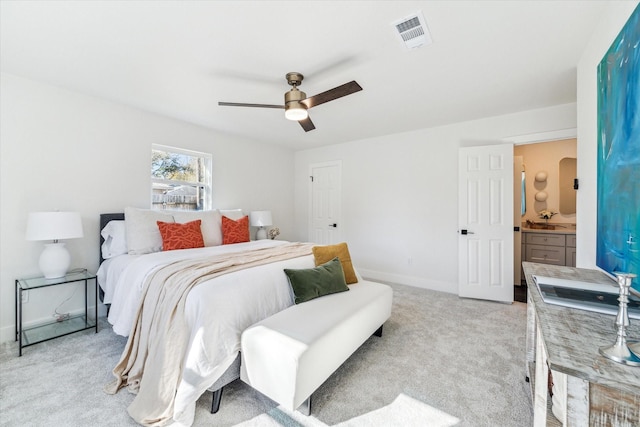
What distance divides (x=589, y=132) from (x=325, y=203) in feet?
12.5

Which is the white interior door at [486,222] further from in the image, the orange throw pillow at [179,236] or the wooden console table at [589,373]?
the orange throw pillow at [179,236]

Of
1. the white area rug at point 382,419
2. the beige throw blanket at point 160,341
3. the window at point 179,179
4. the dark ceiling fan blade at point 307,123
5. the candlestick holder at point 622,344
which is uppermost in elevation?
the dark ceiling fan blade at point 307,123

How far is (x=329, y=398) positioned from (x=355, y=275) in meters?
1.13

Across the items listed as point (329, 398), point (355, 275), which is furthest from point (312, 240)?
point (329, 398)

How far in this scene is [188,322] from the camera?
1638mm

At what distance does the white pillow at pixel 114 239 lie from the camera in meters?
2.83

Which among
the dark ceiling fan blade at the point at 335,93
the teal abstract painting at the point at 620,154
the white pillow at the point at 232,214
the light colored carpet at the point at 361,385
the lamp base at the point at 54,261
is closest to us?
the teal abstract painting at the point at 620,154

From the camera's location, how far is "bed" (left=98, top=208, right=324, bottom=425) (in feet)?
5.01

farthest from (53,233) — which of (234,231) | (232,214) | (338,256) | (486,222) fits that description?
(486,222)

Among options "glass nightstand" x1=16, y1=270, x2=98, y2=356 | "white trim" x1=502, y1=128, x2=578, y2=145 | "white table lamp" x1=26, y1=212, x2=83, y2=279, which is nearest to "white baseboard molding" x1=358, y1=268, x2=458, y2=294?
"white trim" x1=502, y1=128, x2=578, y2=145

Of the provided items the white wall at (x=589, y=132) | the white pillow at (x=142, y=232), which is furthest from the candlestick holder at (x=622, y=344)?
the white pillow at (x=142, y=232)

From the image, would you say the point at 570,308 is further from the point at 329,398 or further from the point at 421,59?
the point at 421,59

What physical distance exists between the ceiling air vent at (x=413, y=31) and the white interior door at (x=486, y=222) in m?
2.14

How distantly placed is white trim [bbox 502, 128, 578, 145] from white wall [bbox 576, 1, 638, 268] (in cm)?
121
